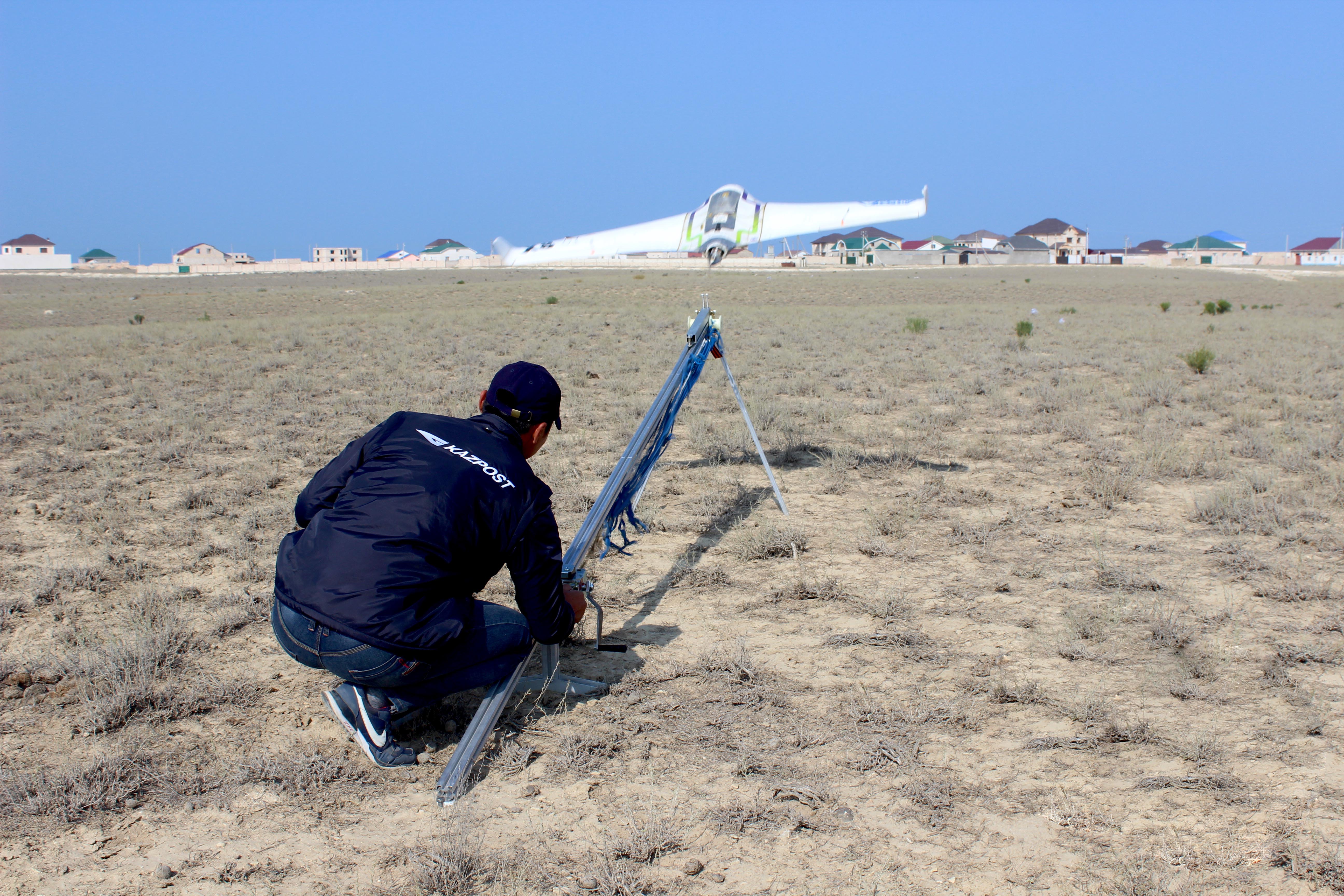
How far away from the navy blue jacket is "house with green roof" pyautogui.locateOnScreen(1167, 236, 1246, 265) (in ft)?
359

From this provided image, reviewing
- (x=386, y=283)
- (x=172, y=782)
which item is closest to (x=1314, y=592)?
(x=172, y=782)

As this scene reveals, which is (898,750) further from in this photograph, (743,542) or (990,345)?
(990,345)

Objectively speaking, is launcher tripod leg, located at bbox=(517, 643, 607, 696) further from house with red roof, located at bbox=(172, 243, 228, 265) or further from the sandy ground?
house with red roof, located at bbox=(172, 243, 228, 265)

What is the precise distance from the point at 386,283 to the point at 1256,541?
5230 centimetres

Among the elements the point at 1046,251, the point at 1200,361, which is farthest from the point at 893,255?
the point at 1200,361

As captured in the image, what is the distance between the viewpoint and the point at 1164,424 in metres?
9.00

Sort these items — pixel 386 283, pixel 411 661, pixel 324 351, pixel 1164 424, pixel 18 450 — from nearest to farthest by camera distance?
pixel 411 661, pixel 18 450, pixel 1164 424, pixel 324 351, pixel 386 283

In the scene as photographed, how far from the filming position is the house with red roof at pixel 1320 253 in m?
114

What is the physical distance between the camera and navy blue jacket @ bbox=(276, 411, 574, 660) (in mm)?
2779

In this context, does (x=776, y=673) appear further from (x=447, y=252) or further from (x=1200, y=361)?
(x=447, y=252)

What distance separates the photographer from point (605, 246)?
26.2ft

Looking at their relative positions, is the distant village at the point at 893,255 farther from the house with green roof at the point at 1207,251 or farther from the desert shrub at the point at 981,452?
the desert shrub at the point at 981,452

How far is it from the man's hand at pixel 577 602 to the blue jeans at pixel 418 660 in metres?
0.18

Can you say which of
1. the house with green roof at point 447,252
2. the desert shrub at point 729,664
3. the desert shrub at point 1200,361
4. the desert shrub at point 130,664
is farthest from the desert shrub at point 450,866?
the house with green roof at point 447,252
